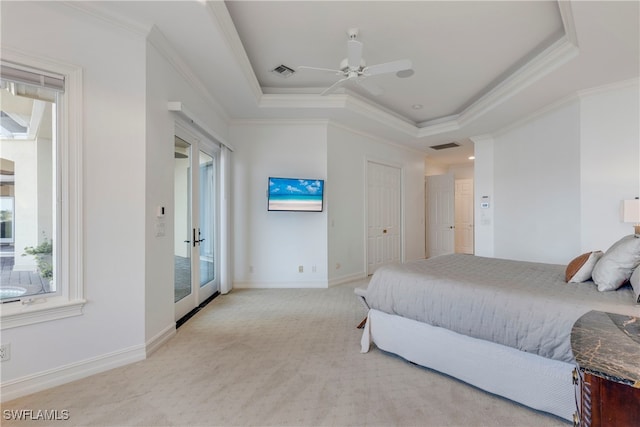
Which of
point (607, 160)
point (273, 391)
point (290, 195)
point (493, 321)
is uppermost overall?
point (607, 160)

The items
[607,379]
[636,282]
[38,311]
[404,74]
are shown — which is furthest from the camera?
[404,74]

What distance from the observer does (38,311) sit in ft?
6.38

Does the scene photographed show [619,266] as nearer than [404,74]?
Yes

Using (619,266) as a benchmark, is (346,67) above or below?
above

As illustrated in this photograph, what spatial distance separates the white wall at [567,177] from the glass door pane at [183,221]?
4.75 m

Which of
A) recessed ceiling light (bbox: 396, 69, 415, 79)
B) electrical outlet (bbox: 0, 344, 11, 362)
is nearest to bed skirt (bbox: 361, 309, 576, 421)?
electrical outlet (bbox: 0, 344, 11, 362)

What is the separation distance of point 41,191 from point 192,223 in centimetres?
156

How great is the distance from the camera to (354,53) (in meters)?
2.55

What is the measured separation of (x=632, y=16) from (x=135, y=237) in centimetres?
419

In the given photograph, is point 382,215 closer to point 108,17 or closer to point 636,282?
point 636,282

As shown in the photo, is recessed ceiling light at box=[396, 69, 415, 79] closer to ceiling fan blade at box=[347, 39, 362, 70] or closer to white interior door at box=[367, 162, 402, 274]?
ceiling fan blade at box=[347, 39, 362, 70]

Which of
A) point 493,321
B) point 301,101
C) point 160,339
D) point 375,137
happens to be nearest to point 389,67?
point 301,101

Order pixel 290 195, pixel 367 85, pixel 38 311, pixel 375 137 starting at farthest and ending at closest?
1. pixel 375 137
2. pixel 290 195
3. pixel 367 85
4. pixel 38 311

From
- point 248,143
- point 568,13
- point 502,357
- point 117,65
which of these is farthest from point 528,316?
point 248,143
